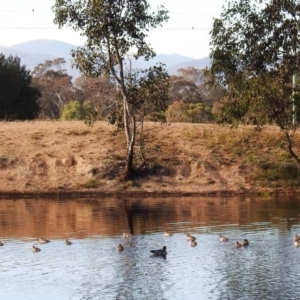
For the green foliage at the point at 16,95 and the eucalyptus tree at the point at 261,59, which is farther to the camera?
the green foliage at the point at 16,95

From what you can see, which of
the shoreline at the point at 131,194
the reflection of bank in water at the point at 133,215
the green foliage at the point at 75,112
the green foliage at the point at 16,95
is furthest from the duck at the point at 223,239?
the green foliage at the point at 75,112

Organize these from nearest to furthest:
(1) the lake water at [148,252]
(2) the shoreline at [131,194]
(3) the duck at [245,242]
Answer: (1) the lake water at [148,252] < (3) the duck at [245,242] < (2) the shoreline at [131,194]

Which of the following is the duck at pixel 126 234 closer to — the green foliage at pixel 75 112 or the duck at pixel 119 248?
the duck at pixel 119 248

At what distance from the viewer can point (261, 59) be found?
42.2 meters

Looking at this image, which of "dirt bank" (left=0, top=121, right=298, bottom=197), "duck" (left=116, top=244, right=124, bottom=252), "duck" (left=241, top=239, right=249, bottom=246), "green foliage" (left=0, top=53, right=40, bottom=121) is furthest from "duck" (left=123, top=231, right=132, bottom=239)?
"green foliage" (left=0, top=53, right=40, bottom=121)

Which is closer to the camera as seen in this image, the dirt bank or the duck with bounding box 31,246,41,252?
the duck with bounding box 31,246,41,252

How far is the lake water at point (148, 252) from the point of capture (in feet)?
74.0

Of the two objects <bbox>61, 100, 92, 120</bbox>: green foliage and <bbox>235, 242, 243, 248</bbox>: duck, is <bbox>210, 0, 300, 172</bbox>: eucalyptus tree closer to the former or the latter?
<bbox>235, 242, 243, 248</bbox>: duck

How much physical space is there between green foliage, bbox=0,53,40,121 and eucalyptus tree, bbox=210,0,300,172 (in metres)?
27.4

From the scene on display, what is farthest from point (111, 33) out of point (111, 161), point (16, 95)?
point (16, 95)

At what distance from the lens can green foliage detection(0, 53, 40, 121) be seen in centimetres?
6794

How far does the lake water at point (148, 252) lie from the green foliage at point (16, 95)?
2766 cm

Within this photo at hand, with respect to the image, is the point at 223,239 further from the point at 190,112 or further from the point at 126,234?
the point at 190,112

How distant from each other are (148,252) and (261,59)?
17.0 meters
